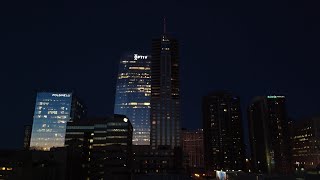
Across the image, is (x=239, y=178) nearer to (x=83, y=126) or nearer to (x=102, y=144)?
(x=102, y=144)

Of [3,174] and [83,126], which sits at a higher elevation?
[83,126]

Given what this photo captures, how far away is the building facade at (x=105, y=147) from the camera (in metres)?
159

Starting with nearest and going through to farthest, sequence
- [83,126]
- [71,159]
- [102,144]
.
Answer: [71,159] → [102,144] → [83,126]

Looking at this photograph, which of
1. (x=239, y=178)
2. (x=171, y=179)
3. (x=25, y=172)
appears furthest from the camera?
(x=171, y=179)

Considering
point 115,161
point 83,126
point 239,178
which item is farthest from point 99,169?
point 239,178

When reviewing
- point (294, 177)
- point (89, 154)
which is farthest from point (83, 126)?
point (294, 177)

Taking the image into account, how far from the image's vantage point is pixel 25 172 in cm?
11925

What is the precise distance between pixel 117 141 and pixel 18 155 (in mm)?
49560

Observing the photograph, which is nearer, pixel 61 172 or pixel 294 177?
pixel 294 177

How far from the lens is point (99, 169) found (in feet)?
545

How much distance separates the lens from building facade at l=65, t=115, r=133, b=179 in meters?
159

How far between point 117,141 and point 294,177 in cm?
11214

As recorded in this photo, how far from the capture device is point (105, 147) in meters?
169

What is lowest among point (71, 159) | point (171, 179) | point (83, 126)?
point (171, 179)
